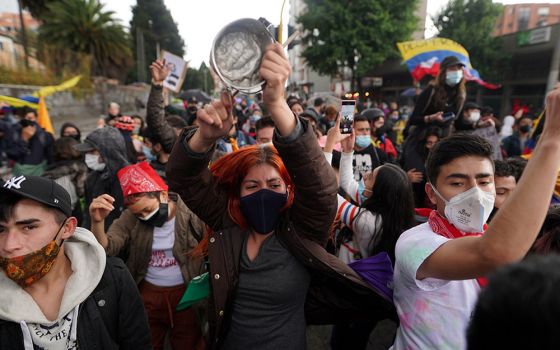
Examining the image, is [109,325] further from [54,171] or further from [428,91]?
[428,91]

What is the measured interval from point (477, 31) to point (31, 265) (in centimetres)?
2569

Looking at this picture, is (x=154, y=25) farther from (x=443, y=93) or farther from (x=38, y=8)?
(x=443, y=93)

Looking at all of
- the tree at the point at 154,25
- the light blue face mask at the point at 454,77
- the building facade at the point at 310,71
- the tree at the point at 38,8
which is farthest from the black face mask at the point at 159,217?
the tree at the point at 154,25

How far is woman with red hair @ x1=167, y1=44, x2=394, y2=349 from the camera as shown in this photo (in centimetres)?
150

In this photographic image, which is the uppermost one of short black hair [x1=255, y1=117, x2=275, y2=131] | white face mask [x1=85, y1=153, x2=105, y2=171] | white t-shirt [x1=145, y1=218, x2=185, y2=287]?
short black hair [x1=255, y1=117, x2=275, y2=131]

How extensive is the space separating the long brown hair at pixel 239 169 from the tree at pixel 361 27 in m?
23.9

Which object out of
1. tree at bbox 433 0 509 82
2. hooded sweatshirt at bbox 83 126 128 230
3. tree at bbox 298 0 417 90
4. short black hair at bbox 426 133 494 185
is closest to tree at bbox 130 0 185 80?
tree at bbox 298 0 417 90

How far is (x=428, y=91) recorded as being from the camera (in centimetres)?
408

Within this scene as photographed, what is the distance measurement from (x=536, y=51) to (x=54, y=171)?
842 inches

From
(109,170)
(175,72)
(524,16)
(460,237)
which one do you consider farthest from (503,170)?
(524,16)

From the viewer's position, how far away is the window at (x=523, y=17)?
40531 mm

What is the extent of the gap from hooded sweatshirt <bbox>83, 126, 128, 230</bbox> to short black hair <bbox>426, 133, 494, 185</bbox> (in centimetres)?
282

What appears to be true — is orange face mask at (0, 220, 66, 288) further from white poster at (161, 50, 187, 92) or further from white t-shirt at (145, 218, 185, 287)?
white poster at (161, 50, 187, 92)

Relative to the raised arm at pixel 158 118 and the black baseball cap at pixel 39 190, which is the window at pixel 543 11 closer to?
the raised arm at pixel 158 118
